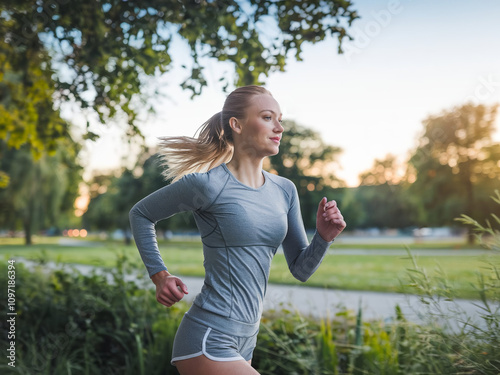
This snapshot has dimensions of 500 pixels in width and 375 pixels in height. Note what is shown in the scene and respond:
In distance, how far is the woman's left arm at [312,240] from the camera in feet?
5.72

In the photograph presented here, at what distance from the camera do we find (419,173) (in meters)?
30.2

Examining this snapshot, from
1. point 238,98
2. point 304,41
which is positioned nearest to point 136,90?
point 304,41

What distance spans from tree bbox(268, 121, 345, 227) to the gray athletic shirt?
25888 millimetres

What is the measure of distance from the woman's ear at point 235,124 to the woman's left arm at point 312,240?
0.35m

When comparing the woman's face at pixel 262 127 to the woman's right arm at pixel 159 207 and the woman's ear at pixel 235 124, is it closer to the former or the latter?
the woman's ear at pixel 235 124

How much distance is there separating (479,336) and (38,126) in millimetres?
5037

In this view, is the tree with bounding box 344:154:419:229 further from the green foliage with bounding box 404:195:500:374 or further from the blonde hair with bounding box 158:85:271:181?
the blonde hair with bounding box 158:85:271:181

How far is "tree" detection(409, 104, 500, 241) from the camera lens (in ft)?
92.2

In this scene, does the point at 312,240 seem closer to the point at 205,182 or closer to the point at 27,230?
the point at 205,182

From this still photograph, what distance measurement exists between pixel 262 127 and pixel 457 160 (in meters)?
30.0

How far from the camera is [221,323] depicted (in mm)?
1652

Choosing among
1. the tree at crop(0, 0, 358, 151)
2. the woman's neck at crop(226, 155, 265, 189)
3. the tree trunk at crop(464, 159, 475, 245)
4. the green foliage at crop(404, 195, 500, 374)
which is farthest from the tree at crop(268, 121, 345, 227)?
the woman's neck at crop(226, 155, 265, 189)

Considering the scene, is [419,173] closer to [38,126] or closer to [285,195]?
[38,126]

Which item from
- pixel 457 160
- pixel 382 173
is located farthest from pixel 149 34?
pixel 382 173
